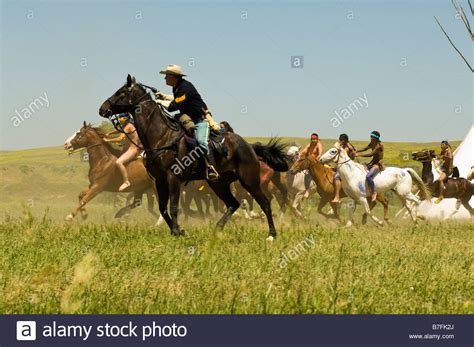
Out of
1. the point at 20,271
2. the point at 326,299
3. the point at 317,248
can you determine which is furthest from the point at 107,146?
the point at 326,299

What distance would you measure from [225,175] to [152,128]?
1.79 m

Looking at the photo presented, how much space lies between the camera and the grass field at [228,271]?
21.3 ft

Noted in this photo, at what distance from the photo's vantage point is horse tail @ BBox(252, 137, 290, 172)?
47.2ft

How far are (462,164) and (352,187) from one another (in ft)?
33.5

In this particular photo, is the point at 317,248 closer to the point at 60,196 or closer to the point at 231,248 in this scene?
the point at 231,248

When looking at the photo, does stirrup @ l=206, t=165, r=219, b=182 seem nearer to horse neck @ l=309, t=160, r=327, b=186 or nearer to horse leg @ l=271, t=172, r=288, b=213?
horse leg @ l=271, t=172, r=288, b=213

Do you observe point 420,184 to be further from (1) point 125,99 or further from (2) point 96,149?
(1) point 125,99

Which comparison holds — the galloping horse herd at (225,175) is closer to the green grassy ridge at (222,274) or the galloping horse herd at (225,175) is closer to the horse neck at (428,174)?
the horse neck at (428,174)

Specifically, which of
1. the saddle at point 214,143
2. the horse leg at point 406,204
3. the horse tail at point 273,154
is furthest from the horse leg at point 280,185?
the saddle at point 214,143

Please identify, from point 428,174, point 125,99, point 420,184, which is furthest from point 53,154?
point 125,99

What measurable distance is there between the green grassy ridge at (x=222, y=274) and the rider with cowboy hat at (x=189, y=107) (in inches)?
68.7

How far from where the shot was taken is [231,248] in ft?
34.5

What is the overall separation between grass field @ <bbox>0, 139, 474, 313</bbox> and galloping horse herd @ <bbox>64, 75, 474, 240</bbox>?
0.95 metres

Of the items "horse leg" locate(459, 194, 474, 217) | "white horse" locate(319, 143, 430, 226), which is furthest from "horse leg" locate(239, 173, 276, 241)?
"horse leg" locate(459, 194, 474, 217)
